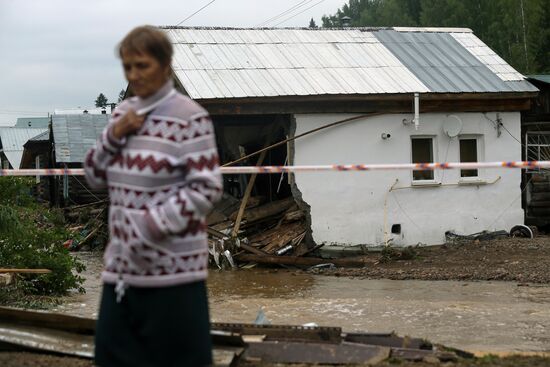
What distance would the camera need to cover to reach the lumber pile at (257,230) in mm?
15258

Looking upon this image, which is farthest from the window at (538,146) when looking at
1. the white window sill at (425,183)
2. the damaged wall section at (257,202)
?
the damaged wall section at (257,202)

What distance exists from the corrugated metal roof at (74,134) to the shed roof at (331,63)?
1477 cm

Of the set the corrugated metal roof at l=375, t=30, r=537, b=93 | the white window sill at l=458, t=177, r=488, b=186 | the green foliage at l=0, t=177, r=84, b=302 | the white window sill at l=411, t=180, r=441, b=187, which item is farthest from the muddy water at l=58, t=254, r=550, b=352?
the corrugated metal roof at l=375, t=30, r=537, b=93

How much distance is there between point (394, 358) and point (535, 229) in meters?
13.2

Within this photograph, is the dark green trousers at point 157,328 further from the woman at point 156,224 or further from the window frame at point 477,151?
the window frame at point 477,151

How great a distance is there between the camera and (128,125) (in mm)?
3150

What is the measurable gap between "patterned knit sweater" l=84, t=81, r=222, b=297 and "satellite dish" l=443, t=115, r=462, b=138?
1417 centimetres

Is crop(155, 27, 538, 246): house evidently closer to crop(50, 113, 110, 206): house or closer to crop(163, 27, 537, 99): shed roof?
crop(163, 27, 537, 99): shed roof

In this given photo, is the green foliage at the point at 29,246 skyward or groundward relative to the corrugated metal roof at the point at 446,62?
groundward

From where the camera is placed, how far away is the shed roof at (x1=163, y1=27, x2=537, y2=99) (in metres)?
16.0

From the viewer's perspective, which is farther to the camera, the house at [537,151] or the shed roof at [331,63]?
the house at [537,151]

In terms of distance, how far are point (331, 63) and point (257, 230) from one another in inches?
156

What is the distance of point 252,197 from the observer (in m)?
17.1

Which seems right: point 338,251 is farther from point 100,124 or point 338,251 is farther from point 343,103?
point 100,124
